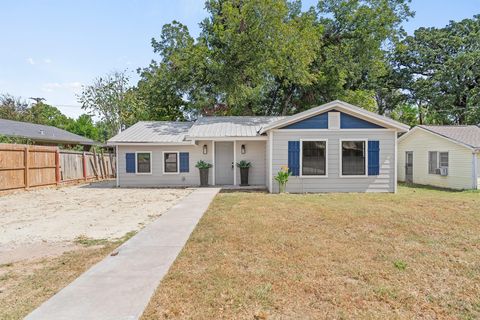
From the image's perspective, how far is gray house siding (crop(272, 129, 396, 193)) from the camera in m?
12.1

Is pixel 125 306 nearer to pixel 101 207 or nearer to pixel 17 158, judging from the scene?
pixel 101 207

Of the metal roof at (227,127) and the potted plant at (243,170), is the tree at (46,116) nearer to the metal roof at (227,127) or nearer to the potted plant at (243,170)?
the metal roof at (227,127)

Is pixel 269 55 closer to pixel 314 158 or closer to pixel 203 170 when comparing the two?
pixel 203 170

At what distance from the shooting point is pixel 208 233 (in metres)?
5.83

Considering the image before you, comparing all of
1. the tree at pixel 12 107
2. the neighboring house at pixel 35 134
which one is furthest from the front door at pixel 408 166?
Answer: the tree at pixel 12 107

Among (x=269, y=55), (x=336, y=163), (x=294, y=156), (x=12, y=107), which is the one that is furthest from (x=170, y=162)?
(x=12, y=107)

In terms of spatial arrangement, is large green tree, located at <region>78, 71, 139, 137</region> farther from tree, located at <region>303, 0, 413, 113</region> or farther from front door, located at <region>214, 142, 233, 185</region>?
front door, located at <region>214, 142, 233, 185</region>

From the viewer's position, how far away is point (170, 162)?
15.0 metres

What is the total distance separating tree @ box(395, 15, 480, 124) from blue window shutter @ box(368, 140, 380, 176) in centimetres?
1509

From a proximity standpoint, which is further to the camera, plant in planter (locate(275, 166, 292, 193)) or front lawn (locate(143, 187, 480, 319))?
plant in planter (locate(275, 166, 292, 193))

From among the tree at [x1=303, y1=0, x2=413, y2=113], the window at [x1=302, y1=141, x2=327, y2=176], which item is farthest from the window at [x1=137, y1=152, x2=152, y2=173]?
the tree at [x1=303, y1=0, x2=413, y2=113]

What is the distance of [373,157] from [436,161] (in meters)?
5.54

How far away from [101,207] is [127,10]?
8.48 m

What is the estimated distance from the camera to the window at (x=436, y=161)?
14.9 metres
